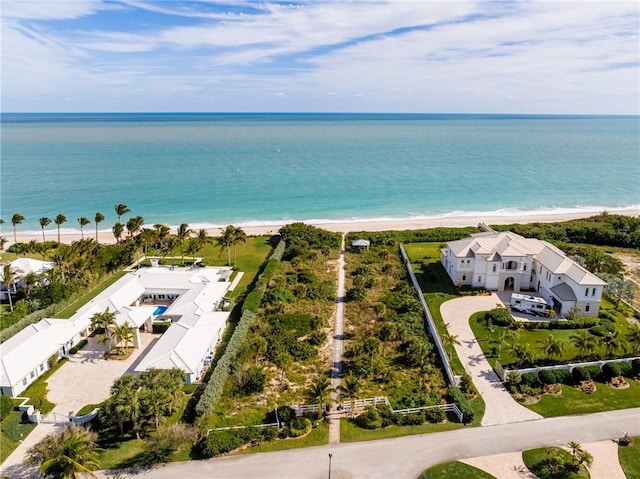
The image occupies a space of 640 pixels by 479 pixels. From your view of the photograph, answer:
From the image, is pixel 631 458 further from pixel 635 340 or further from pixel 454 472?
pixel 635 340

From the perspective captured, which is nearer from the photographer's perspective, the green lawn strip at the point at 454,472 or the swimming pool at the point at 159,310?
the green lawn strip at the point at 454,472

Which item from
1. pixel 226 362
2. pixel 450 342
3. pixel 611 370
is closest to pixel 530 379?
pixel 450 342

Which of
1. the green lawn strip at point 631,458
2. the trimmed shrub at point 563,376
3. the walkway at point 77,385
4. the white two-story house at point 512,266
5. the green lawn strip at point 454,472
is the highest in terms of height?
the white two-story house at point 512,266

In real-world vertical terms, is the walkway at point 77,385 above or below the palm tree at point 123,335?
below

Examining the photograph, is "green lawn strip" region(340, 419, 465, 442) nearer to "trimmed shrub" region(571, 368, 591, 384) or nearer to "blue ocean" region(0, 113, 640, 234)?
"trimmed shrub" region(571, 368, 591, 384)

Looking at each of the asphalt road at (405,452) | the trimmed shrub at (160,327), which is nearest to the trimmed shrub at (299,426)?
the asphalt road at (405,452)

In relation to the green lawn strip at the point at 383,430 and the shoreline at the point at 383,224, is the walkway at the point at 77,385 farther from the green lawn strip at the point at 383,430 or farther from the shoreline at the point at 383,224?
the shoreline at the point at 383,224

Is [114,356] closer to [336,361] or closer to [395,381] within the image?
[336,361]
